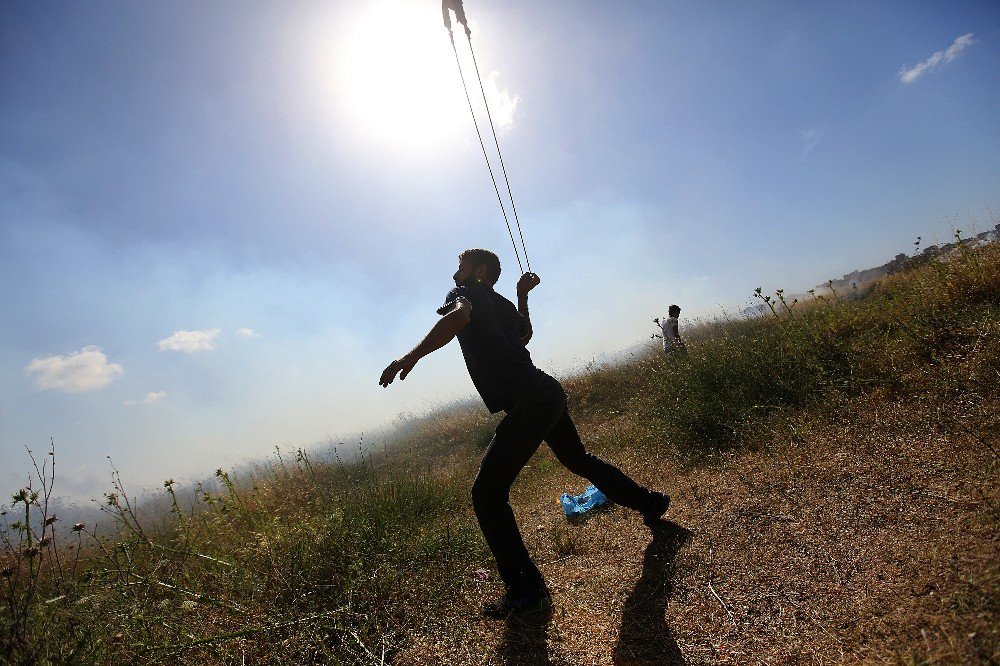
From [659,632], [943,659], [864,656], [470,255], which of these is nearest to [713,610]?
[659,632]

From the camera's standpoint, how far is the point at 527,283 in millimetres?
3463

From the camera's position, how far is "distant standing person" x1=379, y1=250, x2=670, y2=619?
227cm

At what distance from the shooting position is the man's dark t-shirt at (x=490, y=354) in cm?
242

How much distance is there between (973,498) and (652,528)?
60.7 inches

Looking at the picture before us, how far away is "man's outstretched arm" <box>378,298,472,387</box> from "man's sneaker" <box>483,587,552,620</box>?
137 cm

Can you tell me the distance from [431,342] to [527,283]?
1410 mm

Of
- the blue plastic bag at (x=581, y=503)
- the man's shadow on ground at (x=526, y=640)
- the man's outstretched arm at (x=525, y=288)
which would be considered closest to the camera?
the man's shadow on ground at (x=526, y=640)

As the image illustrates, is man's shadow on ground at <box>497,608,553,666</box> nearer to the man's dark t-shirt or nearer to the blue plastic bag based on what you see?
the man's dark t-shirt

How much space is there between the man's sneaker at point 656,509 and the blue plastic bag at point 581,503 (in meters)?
0.88

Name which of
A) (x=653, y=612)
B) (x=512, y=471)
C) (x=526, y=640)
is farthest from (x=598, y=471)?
(x=526, y=640)

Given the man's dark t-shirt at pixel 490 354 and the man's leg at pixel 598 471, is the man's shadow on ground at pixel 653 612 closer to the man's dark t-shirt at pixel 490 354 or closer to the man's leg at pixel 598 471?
the man's leg at pixel 598 471

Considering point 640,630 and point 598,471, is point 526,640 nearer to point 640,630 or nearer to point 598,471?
point 640,630

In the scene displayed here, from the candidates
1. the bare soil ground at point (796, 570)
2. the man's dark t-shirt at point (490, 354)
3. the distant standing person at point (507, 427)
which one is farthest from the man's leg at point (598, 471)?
the man's dark t-shirt at point (490, 354)

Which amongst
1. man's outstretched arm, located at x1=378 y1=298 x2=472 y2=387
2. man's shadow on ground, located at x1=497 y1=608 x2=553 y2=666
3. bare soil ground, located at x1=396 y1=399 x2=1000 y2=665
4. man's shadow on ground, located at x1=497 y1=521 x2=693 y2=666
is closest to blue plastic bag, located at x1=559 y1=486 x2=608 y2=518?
bare soil ground, located at x1=396 y1=399 x2=1000 y2=665
